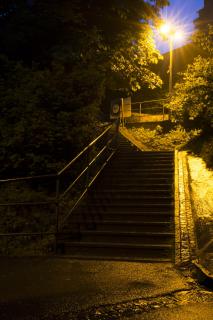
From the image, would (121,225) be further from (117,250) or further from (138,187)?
(138,187)

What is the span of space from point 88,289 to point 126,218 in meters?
3.92

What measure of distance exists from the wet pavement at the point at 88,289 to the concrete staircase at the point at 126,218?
0.76 metres

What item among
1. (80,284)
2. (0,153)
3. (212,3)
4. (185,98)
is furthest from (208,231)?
(212,3)

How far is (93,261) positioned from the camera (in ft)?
24.8

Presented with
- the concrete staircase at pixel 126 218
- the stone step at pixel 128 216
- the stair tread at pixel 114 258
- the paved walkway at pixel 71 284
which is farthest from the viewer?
the stone step at pixel 128 216

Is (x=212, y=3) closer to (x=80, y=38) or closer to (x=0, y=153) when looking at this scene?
(x=80, y=38)

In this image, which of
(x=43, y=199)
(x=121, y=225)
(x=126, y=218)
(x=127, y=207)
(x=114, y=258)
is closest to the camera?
(x=114, y=258)

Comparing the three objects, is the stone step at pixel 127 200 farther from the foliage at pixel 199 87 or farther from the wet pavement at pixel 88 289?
the foliage at pixel 199 87

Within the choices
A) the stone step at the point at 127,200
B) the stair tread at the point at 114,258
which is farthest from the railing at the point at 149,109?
the stair tread at the point at 114,258

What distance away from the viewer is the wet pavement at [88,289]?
4.96 metres

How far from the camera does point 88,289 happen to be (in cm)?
578

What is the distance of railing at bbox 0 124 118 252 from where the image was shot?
866 centimetres

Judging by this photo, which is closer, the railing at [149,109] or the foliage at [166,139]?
the foliage at [166,139]

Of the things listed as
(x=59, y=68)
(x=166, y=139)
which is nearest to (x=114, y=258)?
(x=59, y=68)
